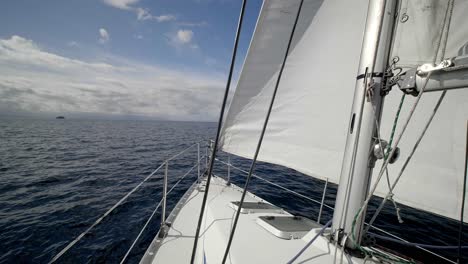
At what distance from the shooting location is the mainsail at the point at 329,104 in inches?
82.6

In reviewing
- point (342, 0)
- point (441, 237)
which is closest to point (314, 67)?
point (342, 0)

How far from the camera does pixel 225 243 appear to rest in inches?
85.0

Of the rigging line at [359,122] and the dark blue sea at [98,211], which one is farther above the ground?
the rigging line at [359,122]

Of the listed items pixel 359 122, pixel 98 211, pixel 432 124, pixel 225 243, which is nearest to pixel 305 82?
pixel 359 122

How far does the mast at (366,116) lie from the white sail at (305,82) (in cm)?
96

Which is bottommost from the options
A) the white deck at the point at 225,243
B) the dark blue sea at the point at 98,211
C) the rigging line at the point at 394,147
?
the dark blue sea at the point at 98,211

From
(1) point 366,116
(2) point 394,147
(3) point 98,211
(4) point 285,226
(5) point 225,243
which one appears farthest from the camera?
(3) point 98,211

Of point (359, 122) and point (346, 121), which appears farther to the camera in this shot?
point (346, 121)

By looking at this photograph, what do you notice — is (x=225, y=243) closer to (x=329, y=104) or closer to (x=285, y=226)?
(x=285, y=226)

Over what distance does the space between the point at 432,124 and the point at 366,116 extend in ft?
4.32

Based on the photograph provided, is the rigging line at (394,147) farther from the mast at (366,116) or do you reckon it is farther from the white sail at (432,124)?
the white sail at (432,124)

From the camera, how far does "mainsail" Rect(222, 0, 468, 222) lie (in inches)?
82.6

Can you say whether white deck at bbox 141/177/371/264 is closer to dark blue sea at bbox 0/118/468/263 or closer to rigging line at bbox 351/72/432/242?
rigging line at bbox 351/72/432/242

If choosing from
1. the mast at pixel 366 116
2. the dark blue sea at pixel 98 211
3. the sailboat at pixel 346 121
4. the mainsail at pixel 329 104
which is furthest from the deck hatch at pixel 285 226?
the dark blue sea at pixel 98 211
